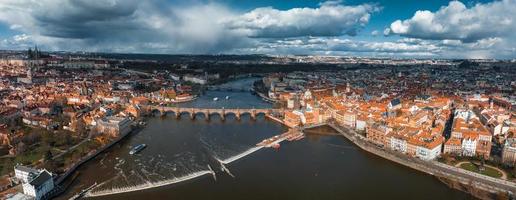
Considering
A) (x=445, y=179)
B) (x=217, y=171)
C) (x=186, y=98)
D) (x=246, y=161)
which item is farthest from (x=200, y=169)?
(x=186, y=98)

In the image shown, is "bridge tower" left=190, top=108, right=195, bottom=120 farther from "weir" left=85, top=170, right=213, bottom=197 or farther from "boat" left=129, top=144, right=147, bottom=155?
"weir" left=85, top=170, right=213, bottom=197

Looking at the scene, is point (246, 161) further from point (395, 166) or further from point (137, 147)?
point (395, 166)

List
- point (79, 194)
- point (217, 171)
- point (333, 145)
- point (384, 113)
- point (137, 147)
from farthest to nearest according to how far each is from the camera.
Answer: point (384, 113) → point (333, 145) → point (137, 147) → point (217, 171) → point (79, 194)

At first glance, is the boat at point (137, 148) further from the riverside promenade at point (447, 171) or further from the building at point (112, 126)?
the riverside promenade at point (447, 171)

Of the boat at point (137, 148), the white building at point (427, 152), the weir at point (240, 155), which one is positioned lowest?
the weir at point (240, 155)

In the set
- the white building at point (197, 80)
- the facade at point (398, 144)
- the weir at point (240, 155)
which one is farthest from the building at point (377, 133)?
the white building at point (197, 80)

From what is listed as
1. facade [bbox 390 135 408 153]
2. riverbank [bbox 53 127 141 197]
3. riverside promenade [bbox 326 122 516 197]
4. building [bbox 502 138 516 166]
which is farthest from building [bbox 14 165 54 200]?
building [bbox 502 138 516 166]
